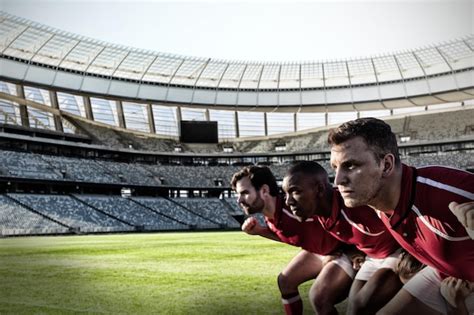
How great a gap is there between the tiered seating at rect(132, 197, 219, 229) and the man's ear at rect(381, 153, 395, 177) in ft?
126

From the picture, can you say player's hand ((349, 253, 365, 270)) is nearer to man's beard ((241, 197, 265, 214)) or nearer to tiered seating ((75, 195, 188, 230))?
man's beard ((241, 197, 265, 214))

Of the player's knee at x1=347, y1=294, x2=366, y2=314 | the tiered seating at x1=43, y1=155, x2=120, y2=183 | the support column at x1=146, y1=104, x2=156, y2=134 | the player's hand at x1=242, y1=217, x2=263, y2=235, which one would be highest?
the player's hand at x1=242, y1=217, x2=263, y2=235

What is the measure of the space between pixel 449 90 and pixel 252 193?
4536cm

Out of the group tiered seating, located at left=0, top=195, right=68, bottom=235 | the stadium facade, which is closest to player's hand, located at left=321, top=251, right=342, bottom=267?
tiered seating, located at left=0, top=195, right=68, bottom=235

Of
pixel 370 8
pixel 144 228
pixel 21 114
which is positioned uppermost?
pixel 370 8

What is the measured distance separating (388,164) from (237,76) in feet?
153

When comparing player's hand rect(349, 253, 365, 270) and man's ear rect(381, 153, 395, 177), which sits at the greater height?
man's ear rect(381, 153, 395, 177)

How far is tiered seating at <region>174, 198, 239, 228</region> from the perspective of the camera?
4412 centimetres

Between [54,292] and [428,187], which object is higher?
[428,187]

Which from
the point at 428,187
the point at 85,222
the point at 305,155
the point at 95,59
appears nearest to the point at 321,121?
the point at 305,155

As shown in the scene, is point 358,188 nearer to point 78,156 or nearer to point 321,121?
point 78,156

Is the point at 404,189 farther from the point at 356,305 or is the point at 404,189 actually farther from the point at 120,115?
the point at 120,115

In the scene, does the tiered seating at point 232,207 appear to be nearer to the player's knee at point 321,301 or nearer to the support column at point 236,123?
the support column at point 236,123

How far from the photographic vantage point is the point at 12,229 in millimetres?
29016
